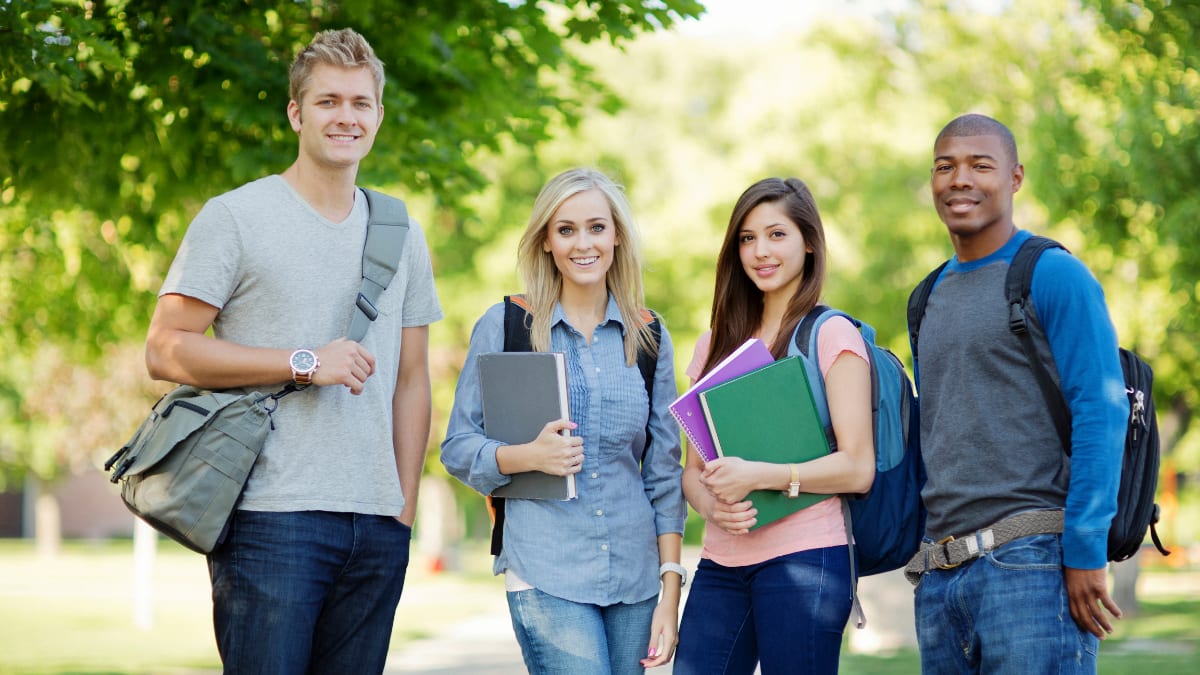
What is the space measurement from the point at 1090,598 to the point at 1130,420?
0.51 m

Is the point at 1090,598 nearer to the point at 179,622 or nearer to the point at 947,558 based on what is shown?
A: the point at 947,558

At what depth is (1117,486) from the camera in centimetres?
334

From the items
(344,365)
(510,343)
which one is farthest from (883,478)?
(344,365)

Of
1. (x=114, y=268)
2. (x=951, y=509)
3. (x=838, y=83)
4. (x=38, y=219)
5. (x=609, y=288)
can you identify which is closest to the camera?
(x=951, y=509)

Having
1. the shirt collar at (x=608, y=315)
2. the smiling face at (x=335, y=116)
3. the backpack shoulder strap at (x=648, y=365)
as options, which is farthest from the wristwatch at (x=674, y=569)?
the smiling face at (x=335, y=116)

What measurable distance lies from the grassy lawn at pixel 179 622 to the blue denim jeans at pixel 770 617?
22.9 ft

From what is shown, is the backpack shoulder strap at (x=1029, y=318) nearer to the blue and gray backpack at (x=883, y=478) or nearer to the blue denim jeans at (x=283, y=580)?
the blue and gray backpack at (x=883, y=478)

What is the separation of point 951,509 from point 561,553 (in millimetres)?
1165

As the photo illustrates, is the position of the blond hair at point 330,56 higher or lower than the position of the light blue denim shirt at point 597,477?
higher

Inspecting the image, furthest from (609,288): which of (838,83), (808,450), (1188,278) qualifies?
(838,83)

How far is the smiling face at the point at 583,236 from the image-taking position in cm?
397

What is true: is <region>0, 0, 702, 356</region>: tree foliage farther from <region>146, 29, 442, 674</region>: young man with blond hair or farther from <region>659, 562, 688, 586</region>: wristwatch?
<region>659, 562, 688, 586</region>: wristwatch

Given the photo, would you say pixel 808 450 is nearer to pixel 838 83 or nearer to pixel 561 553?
pixel 561 553

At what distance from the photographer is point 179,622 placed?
18.1 metres
